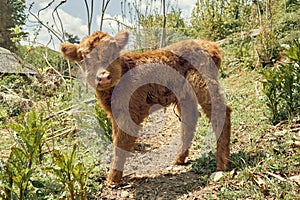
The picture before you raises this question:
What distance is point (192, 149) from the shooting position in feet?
14.8

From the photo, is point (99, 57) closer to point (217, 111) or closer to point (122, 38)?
point (122, 38)

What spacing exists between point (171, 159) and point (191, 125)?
0.54m

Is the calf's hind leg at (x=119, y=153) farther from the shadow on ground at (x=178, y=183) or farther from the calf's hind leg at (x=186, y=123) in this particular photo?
the calf's hind leg at (x=186, y=123)

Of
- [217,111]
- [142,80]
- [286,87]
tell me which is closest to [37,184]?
[142,80]

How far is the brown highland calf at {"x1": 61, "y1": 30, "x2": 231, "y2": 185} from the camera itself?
343cm

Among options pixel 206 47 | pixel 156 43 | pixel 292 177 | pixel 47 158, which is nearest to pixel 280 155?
pixel 292 177

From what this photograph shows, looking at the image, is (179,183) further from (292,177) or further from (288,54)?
(288,54)

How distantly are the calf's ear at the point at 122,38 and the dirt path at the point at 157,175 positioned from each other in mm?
1544

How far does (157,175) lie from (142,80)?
1144 mm

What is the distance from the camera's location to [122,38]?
→ 11.9 ft

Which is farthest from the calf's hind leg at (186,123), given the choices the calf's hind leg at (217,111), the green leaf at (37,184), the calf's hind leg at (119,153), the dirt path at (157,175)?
the green leaf at (37,184)

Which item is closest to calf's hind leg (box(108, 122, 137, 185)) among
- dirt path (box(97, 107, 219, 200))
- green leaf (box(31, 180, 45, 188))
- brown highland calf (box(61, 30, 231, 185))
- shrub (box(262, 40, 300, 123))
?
brown highland calf (box(61, 30, 231, 185))

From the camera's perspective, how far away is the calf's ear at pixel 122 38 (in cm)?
361

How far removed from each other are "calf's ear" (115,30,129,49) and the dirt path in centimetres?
154
